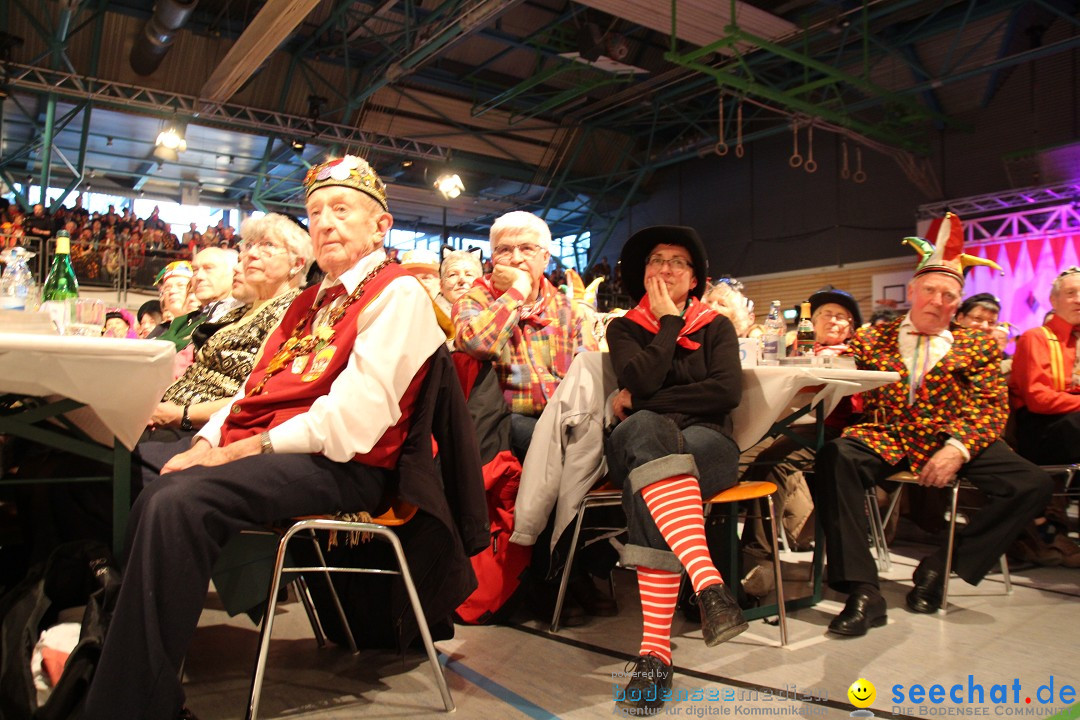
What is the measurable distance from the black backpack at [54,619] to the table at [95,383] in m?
0.10

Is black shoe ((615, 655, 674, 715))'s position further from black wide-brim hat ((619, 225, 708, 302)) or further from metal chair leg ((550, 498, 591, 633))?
black wide-brim hat ((619, 225, 708, 302))

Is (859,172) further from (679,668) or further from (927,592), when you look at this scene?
(679,668)

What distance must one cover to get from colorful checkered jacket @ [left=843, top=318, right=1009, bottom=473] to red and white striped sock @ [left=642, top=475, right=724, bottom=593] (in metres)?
1.15

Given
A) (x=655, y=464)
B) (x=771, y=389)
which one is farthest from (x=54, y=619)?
(x=771, y=389)

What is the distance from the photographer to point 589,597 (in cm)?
288

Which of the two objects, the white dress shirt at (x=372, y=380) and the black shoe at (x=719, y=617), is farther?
the black shoe at (x=719, y=617)

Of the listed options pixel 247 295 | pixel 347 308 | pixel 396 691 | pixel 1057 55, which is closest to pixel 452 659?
pixel 396 691

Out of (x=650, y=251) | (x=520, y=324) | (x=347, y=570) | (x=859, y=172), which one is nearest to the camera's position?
(x=347, y=570)

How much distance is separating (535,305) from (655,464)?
1.00m

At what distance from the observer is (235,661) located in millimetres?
2330

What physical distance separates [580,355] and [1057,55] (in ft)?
35.1

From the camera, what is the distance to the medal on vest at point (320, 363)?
1.88 metres

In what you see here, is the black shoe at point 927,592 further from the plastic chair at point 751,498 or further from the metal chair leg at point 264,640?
the metal chair leg at point 264,640

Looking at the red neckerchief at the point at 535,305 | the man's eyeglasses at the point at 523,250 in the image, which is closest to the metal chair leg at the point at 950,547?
the red neckerchief at the point at 535,305
